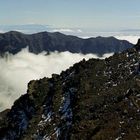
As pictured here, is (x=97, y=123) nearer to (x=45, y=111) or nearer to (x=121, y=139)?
(x=121, y=139)

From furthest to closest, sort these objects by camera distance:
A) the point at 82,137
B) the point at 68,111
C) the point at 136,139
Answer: the point at 68,111 < the point at 82,137 < the point at 136,139

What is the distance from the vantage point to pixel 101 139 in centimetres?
13888

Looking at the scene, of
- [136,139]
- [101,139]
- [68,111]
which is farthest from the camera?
[68,111]

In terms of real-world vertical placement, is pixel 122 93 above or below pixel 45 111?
above

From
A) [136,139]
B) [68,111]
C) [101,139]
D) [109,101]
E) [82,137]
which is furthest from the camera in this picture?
[68,111]

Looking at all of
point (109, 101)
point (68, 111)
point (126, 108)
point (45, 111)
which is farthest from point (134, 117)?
point (45, 111)

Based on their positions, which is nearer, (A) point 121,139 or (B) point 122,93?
(A) point 121,139

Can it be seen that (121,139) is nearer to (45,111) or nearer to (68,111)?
(68,111)

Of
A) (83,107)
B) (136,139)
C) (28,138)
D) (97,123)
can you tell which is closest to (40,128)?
(28,138)

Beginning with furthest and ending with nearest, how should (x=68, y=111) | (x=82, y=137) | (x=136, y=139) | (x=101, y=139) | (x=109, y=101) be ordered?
(x=68, y=111) < (x=109, y=101) < (x=82, y=137) < (x=101, y=139) < (x=136, y=139)

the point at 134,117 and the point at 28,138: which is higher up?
the point at 134,117

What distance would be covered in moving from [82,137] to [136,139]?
1042 inches

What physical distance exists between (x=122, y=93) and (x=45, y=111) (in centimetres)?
3929

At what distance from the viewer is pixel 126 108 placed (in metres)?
157
